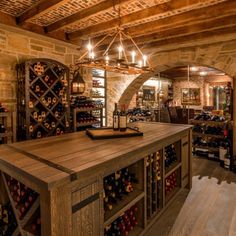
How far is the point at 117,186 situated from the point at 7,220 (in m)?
0.94

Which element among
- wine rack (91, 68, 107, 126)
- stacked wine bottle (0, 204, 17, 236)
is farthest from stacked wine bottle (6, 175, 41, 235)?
wine rack (91, 68, 107, 126)

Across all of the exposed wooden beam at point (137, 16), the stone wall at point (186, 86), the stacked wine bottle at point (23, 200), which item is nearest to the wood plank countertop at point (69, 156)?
the stacked wine bottle at point (23, 200)

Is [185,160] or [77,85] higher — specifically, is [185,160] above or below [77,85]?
below

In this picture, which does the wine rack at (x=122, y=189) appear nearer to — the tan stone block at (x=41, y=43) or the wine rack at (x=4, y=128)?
the wine rack at (x=4, y=128)

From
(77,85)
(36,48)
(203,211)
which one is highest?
(36,48)

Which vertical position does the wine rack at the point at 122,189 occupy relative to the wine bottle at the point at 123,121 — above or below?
below

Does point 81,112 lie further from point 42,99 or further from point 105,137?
point 105,137

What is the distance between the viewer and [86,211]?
131cm

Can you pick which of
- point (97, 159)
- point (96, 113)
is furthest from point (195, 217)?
point (96, 113)

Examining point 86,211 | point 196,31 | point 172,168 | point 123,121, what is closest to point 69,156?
point 86,211

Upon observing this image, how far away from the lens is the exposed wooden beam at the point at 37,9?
2401mm

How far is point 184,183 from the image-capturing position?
→ 294 cm

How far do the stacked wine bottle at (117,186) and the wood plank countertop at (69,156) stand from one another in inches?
12.7

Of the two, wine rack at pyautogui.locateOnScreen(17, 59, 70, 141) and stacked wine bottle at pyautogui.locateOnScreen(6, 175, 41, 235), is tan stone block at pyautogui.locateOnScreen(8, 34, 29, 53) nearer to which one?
wine rack at pyautogui.locateOnScreen(17, 59, 70, 141)
